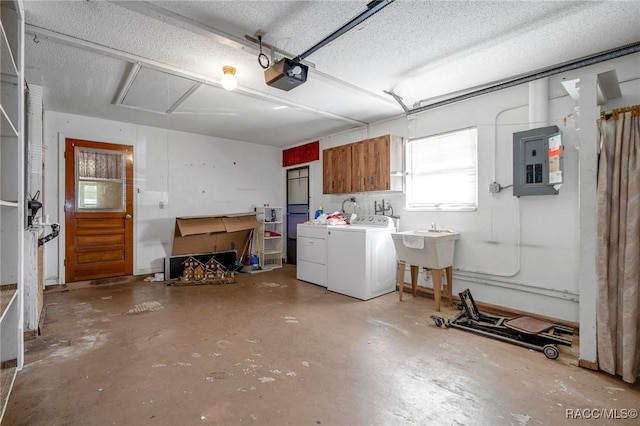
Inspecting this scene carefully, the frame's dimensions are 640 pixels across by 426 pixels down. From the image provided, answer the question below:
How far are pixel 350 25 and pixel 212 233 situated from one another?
4300mm

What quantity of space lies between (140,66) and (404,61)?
261cm

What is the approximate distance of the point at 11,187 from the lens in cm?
188

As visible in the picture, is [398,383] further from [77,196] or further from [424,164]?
[77,196]

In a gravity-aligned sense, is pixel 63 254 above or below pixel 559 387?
above

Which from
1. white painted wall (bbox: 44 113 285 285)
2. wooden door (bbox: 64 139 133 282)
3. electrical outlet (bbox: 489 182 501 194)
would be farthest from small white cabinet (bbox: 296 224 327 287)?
wooden door (bbox: 64 139 133 282)

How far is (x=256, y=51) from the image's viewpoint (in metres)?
2.59

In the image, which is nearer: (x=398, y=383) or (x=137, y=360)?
(x=398, y=383)

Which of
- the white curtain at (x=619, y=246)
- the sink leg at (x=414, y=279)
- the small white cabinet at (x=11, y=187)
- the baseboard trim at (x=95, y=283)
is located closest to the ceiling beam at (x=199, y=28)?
the small white cabinet at (x=11, y=187)

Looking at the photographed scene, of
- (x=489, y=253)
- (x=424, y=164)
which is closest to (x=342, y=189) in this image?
(x=424, y=164)

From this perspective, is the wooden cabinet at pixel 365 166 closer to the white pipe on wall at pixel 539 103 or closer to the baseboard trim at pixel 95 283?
the white pipe on wall at pixel 539 103

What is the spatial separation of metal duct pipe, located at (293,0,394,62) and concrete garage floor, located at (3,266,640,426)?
2.55 m

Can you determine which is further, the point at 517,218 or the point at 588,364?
the point at 517,218

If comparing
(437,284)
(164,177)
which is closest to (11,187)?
(164,177)

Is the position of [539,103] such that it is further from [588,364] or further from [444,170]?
[588,364]
